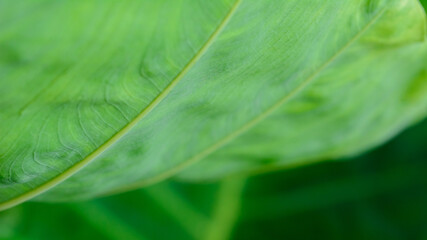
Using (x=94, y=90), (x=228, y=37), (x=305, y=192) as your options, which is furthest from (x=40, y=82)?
(x=305, y=192)

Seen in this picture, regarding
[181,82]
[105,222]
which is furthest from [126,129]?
[105,222]

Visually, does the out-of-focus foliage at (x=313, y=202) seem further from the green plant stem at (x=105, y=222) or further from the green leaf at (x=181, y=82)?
the green leaf at (x=181, y=82)

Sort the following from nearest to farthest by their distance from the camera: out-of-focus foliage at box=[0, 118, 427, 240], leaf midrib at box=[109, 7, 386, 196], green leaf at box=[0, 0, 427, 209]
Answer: green leaf at box=[0, 0, 427, 209], leaf midrib at box=[109, 7, 386, 196], out-of-focus foliage at box=[0, 118, 427, 240]

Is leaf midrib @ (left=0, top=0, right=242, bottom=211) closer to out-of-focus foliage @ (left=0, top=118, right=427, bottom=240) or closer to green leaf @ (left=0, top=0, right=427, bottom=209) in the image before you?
green leaf @ (left=0, top=0, right=427, bottom=209)

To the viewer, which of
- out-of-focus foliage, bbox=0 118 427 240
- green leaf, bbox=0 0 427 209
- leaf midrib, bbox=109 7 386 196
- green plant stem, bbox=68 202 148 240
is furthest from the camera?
out-of-focus foliage, bbox=0 118 427 240

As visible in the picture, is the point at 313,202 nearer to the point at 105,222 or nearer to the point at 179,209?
the point at 179,209

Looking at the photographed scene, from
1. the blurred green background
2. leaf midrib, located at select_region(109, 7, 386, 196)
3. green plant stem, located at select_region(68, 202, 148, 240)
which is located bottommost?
the blurred green background

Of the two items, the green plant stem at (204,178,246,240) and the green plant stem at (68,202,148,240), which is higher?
the green plant stem at (68,202,148,240)

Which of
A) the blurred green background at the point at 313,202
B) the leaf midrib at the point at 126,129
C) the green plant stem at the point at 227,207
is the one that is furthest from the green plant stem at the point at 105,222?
the leaf midrib at the point at 126,129

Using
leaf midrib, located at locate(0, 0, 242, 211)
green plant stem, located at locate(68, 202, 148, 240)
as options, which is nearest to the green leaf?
leaf midrib, located at locate(0, 0, 242, 211)
